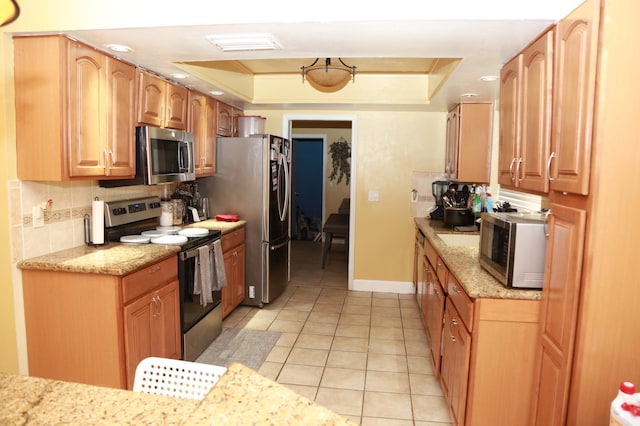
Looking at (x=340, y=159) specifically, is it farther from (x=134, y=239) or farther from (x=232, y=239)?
(x=134, y=239)

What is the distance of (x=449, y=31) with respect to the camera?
83.4 inches

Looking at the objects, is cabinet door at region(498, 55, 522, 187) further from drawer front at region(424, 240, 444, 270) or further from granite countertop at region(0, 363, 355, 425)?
granite countertop at region(0, 363, 355, 425)

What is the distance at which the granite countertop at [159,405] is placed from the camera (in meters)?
0.95

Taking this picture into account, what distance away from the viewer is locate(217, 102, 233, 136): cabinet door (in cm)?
438

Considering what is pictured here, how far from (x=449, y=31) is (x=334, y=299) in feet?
10.8

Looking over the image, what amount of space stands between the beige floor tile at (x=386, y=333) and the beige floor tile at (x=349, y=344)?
6.0 inches

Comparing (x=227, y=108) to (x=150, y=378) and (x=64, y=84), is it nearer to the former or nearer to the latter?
(x=64, y=84)

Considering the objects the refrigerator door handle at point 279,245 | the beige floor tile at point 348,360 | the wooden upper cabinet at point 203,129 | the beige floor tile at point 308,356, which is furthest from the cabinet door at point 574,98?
the refrigerator door handle at point 279,245

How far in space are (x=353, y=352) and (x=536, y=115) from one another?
2.25 m

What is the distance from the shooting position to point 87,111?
249 cm

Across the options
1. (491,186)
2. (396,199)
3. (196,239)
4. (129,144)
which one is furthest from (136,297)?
(491,186)

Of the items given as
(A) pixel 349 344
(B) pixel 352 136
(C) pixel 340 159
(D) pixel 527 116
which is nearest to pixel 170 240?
(A) pixel 349 344

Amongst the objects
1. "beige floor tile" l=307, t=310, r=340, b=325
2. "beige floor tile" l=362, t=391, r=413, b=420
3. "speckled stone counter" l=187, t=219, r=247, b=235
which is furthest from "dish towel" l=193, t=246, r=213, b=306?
"beige floor tile" l=362, t=391, r=413, b=420

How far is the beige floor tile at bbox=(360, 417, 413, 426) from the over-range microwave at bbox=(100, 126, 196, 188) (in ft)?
6.99
